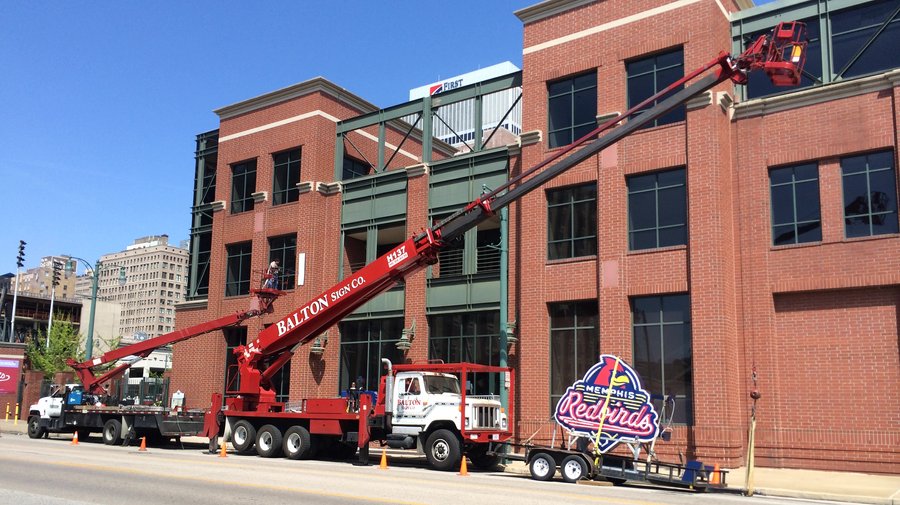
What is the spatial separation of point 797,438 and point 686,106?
9.79 metres

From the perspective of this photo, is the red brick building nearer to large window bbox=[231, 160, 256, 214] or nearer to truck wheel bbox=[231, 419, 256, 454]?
truck wheel bbox=[231, 419, 256, 454]

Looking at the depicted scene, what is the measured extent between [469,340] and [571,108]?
8.61 metres

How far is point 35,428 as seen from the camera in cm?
3084

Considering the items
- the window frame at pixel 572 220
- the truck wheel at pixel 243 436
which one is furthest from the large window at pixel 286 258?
the window frame at pixel 572 220

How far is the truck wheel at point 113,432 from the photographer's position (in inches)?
1082

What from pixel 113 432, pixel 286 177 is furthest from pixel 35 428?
pixel 286 177

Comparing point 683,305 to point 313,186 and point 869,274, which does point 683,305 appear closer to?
point 869,274

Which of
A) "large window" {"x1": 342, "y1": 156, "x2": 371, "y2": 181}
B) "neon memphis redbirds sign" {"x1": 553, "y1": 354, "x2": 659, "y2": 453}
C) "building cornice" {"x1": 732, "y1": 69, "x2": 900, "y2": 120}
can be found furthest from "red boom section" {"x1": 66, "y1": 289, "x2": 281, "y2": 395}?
"building cornice" {"x1": 732, "y1": 69, "x2": 900, "y2": 120}

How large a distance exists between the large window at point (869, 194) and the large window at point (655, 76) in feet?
16.3

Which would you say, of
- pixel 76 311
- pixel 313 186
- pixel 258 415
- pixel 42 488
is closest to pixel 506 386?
pixel 258 415

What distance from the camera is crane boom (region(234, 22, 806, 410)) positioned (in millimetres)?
17984

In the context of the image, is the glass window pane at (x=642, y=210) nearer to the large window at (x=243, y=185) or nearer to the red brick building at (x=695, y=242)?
the red brick building at (x=695, y=242)

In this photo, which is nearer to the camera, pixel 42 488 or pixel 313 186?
pixel 42 488

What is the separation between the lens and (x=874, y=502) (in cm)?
1523
